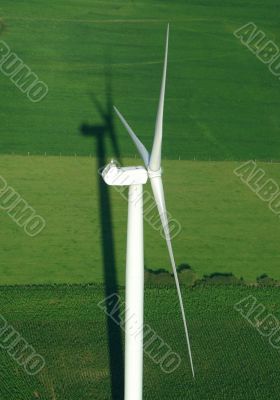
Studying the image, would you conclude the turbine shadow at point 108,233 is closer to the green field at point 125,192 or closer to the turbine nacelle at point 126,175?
the green field at point 125,192

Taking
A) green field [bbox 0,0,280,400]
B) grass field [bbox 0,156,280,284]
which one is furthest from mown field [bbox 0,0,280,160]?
grass field [bbox 0,156,280,284]

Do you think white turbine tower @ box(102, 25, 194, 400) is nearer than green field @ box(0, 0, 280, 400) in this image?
Yes

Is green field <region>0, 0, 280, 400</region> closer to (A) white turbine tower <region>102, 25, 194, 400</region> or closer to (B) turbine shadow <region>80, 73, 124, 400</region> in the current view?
(B) turbine shadow <region>80, 73, 124, 400</region>

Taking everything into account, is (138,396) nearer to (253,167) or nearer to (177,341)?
(177,341)

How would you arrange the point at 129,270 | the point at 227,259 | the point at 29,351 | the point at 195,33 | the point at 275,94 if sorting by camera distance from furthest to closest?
the point at 195,33
the point at 275,94
the point at 227,259
the point at 29,351
the point at 129,270

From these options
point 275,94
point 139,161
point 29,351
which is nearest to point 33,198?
point 139,161

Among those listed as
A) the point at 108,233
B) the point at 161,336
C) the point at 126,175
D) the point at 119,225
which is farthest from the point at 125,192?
the point at 126,175

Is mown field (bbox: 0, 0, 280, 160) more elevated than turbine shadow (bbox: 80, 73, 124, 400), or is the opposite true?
mown field (bbox: 0, 0, 280, 160)
